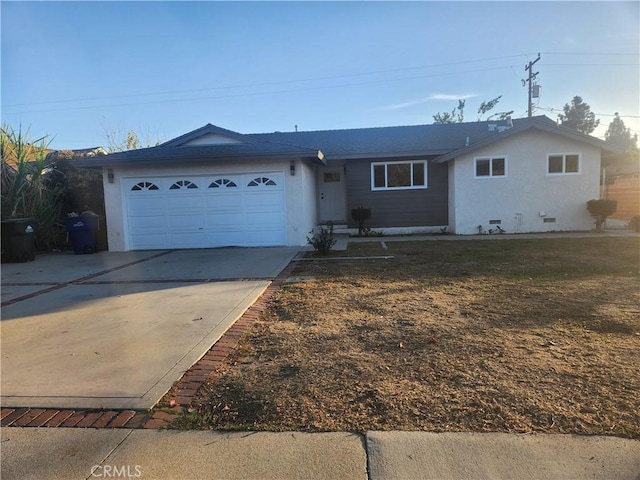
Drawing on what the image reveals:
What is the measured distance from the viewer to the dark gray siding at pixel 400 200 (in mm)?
16781

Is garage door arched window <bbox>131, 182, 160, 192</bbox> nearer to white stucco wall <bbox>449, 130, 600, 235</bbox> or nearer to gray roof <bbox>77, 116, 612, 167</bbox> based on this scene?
gray roof <bbox>77, 116, 612, 167</bbox>

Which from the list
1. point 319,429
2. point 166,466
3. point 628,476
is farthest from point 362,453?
point 628,476

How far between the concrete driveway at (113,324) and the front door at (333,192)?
322 inches

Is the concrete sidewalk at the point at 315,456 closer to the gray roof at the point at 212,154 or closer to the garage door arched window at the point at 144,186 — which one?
the gray roof at the point at 212,154

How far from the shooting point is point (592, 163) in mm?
15086

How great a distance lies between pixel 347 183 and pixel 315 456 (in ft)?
48.9

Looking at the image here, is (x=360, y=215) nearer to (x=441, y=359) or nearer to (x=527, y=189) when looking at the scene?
(x=527, y=189)

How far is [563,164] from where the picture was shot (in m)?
15.2

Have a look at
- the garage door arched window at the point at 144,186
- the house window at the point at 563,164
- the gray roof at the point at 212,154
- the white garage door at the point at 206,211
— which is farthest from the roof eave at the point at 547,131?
the garage door arched window at the point at 144,186

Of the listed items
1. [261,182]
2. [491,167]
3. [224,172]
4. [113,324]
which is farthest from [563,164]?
[113,324]

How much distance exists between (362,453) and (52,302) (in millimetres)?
6047

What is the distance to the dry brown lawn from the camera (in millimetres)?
3043

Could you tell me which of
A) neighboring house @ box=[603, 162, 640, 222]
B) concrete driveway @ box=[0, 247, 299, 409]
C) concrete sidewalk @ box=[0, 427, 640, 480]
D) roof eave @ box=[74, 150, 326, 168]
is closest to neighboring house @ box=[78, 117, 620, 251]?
roof eave @ box=[74, 150, 326, 168]

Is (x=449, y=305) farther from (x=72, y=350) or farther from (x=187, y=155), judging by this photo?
(x=187, y=155)
